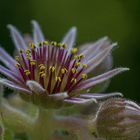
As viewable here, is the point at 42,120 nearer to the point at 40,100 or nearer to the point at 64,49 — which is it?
the point at 40,100

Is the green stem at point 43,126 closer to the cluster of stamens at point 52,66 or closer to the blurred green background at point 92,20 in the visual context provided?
the cluster of stamens at point 52,66

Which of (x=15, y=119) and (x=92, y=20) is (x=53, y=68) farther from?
(x=92, y=20)

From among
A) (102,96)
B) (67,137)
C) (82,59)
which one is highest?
(82,59)

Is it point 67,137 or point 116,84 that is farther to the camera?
point 116,84

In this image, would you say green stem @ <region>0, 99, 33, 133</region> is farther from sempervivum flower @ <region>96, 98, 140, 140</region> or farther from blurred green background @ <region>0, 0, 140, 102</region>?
blurred green background @ <region>0, 0, 140, 102</region>

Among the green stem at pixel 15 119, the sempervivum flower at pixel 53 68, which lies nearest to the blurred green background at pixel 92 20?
the sempervivum flower at pixel 53 68

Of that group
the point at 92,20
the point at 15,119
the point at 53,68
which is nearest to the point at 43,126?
the point at 15,119

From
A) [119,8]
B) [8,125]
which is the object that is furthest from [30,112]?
[119,8]
